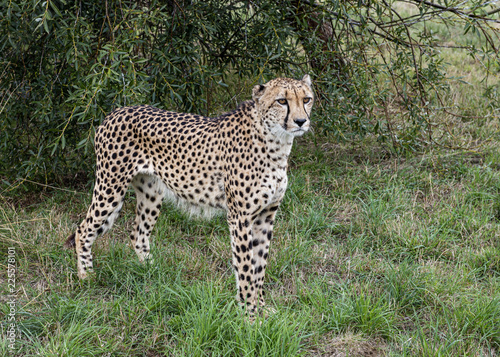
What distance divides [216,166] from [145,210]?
774 mm

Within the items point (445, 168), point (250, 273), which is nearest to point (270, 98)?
point (250, 273)

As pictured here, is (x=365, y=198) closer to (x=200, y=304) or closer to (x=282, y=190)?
(x=282, y=190)

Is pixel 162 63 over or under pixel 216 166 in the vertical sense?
over

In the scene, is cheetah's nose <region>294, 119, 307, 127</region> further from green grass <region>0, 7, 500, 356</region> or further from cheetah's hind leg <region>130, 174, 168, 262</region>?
cheetah's hind leg <region>130, 174, 168, 262</region>

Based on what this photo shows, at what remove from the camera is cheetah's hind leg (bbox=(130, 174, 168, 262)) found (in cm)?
372

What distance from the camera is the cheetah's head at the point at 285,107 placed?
9.36ft

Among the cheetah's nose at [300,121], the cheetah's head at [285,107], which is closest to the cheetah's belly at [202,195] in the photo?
the cheetah's head at [285,107]

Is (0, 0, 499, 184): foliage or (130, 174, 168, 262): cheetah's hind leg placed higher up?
(0, 0, 499, 184): foliage

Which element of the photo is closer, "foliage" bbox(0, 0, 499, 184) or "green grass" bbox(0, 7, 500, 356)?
"green grass" bbox(0, 7, 500, 356)

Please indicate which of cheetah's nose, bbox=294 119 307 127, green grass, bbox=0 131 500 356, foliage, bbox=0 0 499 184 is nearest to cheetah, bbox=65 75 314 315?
cheetah's nose, bbox=294 119 307 127

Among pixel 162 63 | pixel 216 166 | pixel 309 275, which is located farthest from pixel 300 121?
pixel 162 63

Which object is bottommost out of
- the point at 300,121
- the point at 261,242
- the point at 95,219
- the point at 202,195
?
the point at 95,219

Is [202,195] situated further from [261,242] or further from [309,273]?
[309,273]

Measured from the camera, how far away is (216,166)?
3270mm
